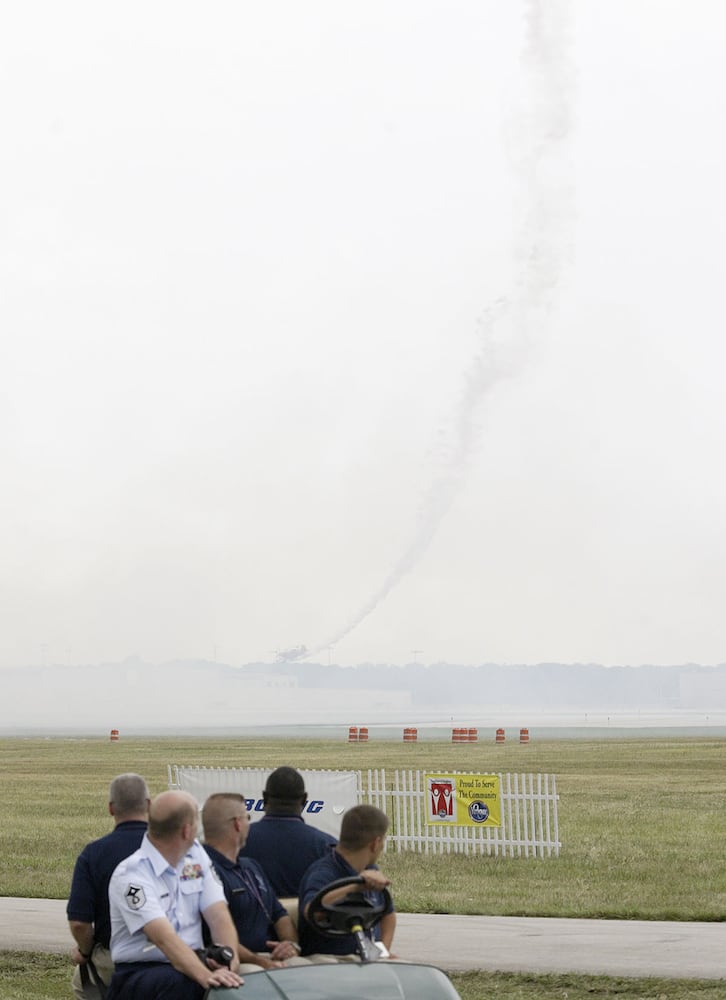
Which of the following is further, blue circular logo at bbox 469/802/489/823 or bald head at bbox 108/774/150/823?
blue circular logo at bbox 469/802/489/823

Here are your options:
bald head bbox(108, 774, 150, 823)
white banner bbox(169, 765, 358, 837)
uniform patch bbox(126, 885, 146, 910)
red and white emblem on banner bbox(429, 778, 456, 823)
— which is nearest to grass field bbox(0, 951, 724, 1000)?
bald head bbox(108, 774, 150, 823)

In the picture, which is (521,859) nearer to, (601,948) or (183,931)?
(601,948)

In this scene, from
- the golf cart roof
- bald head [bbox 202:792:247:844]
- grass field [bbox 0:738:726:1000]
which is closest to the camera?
the golf cart roof

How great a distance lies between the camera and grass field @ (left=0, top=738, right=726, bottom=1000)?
40.0ft

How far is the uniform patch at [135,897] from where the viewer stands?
622 cm

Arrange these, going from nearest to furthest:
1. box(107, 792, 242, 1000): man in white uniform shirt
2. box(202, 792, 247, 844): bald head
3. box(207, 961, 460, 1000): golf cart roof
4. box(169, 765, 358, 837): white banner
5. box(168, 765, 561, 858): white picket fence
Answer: box(207, 961, 460, 1000): golf cart roof → box(107, 792, 242, 1000): man in white uniform shirt → box(202, 792, 247, 844): bald head → box(169, 765, 358, 837): white banner → box(168, 765, 561, 858): white picket fence

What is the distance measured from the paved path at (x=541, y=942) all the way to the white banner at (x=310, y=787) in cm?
339

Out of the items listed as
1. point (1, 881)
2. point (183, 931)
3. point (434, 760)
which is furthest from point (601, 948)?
point (434, 760)

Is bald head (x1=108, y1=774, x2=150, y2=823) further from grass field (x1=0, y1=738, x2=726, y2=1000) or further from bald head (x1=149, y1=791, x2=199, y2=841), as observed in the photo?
grass field (x1=0, y1=738, x2=726, y2=1000)

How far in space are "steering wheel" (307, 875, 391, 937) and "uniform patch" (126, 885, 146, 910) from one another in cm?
75

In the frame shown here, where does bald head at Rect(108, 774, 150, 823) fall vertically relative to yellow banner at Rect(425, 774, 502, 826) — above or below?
above

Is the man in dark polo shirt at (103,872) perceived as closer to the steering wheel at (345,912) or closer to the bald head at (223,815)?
the bald head at (223,815)

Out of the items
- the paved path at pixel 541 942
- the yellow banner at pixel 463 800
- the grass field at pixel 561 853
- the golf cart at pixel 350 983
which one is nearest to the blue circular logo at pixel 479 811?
the yellow banner at pixel 463 800

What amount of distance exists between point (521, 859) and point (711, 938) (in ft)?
22.6
